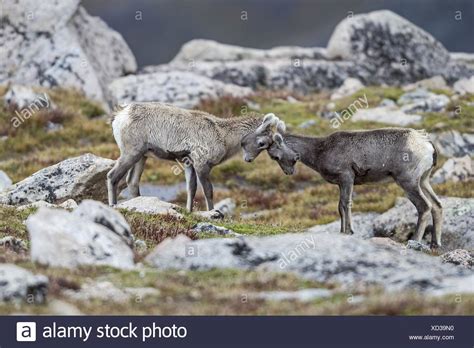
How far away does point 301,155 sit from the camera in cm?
2200

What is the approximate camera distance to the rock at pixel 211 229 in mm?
→ 18755

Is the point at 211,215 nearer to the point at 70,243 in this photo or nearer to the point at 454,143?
the point at 70,243

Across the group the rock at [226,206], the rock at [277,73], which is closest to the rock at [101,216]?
the rock at [226,206]

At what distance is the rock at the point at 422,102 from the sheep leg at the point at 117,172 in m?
24.0

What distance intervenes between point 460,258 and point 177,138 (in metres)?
7.94

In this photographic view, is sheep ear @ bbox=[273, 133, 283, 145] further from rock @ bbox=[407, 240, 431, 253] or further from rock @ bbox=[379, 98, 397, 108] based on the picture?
rock @ bbox=[379, 98, 397, 108]

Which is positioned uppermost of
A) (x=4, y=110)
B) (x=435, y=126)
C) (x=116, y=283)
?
(x=4, y=110)

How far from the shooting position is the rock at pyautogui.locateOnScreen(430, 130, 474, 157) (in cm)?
3609

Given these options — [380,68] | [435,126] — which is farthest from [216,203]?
[380,68]

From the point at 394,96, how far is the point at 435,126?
404 inches

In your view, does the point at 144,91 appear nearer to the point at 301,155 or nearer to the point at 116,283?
the point at 301,155

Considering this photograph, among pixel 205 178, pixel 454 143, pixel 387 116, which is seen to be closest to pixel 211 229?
pixel 205 178

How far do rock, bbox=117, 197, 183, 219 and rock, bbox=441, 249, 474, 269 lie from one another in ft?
20.4

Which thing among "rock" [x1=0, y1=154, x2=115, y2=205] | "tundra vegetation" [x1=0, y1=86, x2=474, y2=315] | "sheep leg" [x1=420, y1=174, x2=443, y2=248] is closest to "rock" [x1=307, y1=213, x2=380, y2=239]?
"tundra vegetation" [x1=0, y1=86, x2=474, y2=315]
